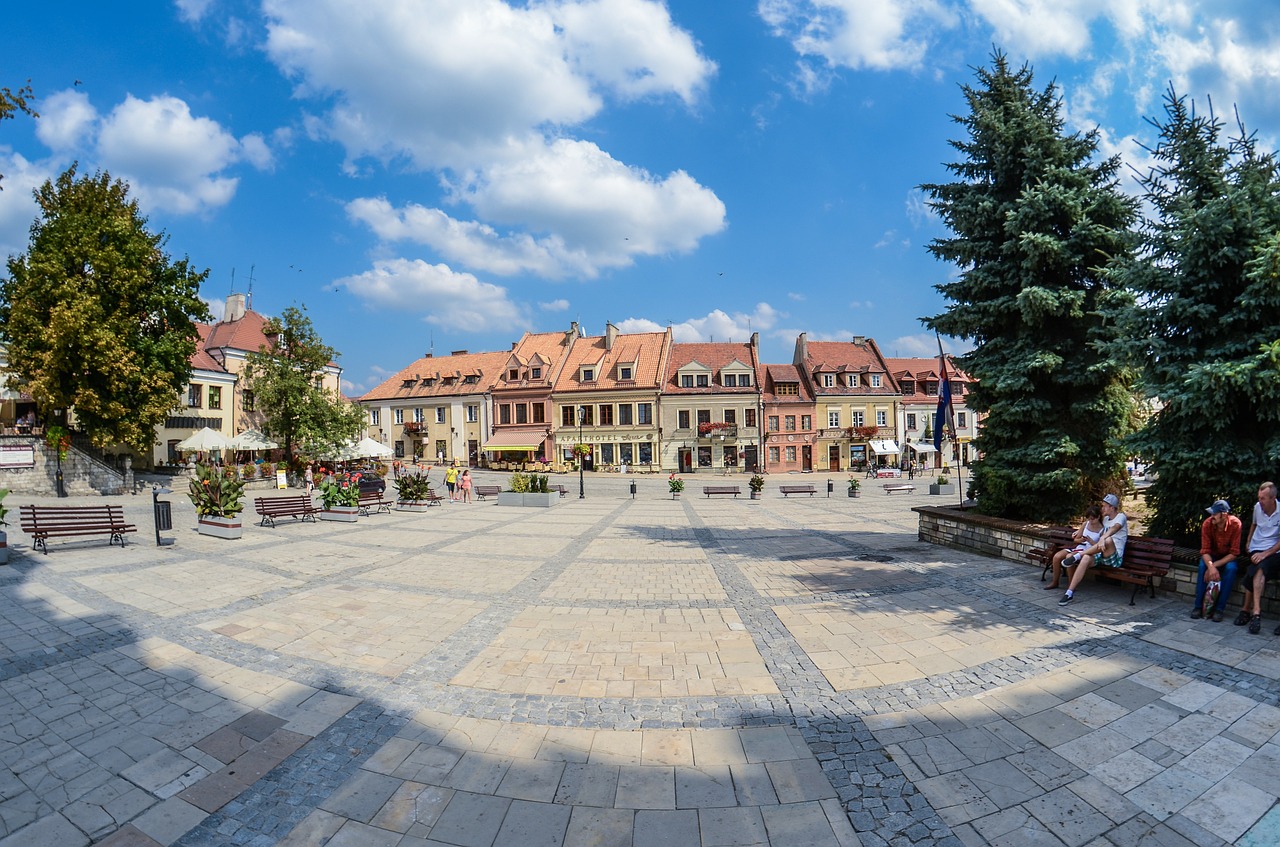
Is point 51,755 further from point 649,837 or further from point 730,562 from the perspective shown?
point 730,562

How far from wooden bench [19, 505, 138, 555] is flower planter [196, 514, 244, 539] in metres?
1.55

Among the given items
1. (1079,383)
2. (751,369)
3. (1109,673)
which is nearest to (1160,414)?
(1079,383)

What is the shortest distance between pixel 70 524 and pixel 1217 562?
61.9 feet

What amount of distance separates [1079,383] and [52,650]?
15.5 m

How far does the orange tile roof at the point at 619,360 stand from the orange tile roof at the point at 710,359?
40.4 inches

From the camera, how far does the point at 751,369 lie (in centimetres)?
4619

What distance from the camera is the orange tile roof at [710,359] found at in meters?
45.6

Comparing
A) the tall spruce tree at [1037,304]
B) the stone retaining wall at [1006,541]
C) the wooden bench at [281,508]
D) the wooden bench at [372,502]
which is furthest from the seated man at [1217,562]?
the wooden bench at [372,502]

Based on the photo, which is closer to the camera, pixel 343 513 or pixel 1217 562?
pixel 1217 562

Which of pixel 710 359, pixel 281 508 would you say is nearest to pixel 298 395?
pixel 281 508

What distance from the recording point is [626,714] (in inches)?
185

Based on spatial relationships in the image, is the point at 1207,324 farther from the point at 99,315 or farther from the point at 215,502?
the point at 99,315

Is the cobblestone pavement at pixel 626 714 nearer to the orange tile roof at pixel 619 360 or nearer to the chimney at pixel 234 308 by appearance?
the orange tile roof at pixel 619 360

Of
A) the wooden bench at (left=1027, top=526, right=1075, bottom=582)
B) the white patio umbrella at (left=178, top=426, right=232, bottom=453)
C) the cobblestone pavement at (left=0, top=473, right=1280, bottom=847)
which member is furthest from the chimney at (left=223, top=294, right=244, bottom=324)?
the wooden bench at (left=1027, top=526, right=1075, bottom=582)
